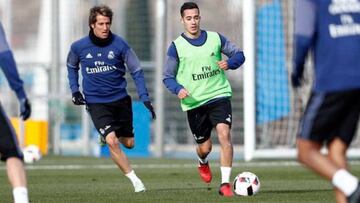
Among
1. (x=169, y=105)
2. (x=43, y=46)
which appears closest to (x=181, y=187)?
(x=169, y=105)

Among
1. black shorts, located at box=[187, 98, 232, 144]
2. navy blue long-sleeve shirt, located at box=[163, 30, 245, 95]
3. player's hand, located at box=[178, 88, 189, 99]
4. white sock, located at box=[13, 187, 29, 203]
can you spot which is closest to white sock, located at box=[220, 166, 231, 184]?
black shorts, located at box=[187, 98, 232, 144]

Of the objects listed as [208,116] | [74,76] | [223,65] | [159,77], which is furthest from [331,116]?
[159,77]

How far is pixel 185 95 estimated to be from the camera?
13.9 meters

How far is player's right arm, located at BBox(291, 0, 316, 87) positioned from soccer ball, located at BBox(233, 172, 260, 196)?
169 inches

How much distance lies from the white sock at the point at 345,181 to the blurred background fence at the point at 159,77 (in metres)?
14.2

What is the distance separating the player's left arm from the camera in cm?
1412

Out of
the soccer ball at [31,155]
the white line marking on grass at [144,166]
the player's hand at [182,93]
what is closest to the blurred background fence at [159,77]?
the white line marking on grass at [144,166]

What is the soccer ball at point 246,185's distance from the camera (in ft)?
43.5

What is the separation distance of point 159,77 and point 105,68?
43.7 feet

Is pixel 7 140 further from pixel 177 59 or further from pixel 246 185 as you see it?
pixel 177 59

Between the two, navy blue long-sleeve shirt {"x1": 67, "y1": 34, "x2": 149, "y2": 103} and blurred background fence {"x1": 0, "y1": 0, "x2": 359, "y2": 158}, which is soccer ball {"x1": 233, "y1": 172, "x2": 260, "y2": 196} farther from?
blurred background fence {"x1": 0, "y1": 0, "x2": 359, "y2": 158}

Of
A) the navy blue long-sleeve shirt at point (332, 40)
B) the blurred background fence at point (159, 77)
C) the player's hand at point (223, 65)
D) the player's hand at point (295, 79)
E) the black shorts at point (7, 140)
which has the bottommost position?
the blurred background fence at point (159, 77)

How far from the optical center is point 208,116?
571 inches

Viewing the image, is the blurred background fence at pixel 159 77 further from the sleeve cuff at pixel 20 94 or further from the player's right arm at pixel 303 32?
the player's right arm at pixel 303 32
